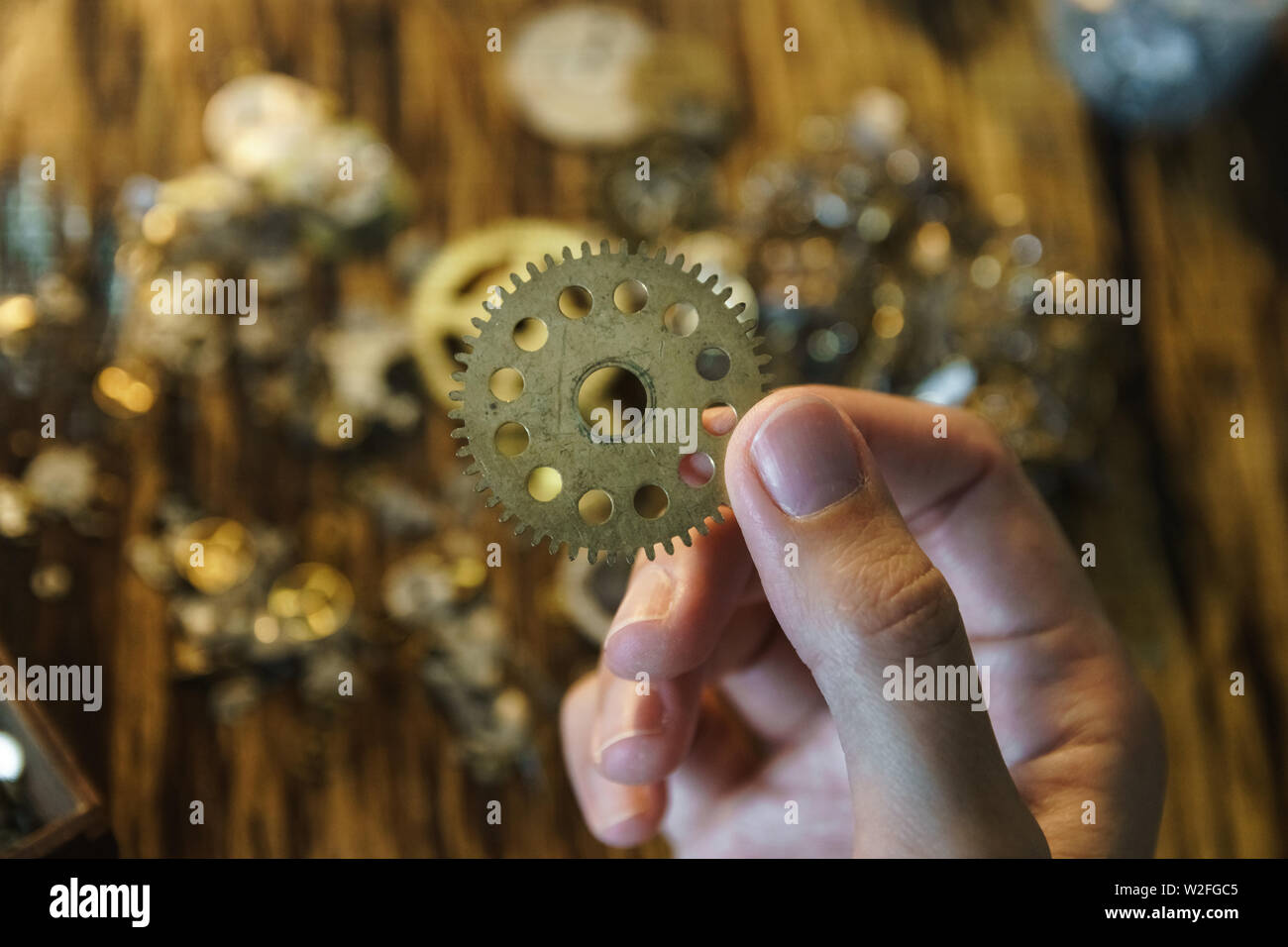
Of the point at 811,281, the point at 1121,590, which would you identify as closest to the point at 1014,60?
the point at 811,281

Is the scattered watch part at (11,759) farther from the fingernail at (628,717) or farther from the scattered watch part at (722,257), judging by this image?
the scattered watch part at (722,257)

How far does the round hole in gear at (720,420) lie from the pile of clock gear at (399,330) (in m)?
0.58

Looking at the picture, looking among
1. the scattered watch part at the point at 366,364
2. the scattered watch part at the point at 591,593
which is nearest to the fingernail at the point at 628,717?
the scattered watch part at the point at 591,593

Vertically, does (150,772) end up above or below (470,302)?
below

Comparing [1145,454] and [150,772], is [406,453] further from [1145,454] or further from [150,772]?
[1145,454]

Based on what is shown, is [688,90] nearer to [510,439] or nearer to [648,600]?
[510,439]

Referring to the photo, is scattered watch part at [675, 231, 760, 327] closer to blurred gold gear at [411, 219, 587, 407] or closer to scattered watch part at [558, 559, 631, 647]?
blurred gold gear at [411, 219, 587, 407]

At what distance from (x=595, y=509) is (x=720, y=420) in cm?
Answer: 29

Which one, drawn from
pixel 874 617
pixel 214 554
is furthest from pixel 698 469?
pixel 214 554

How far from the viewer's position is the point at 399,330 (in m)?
1.62

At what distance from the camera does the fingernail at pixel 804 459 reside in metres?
0.74
